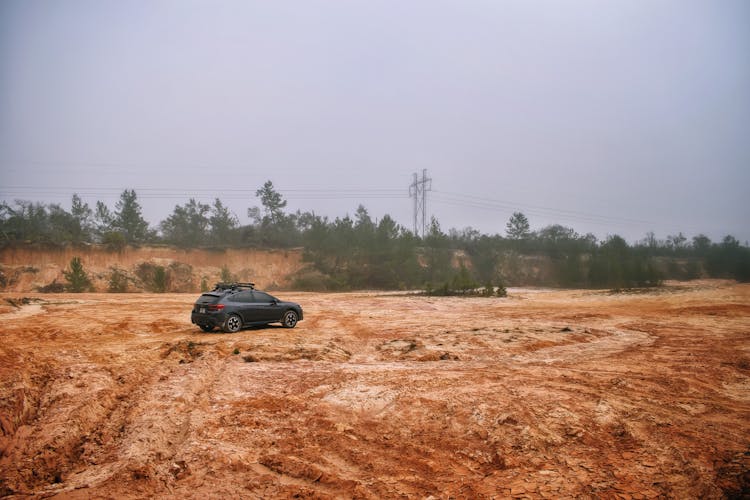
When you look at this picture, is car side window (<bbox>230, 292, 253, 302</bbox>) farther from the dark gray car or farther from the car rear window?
the car rear window

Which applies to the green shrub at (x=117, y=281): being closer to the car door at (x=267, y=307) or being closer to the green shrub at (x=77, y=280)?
the green shrub at (x=77, y=280)

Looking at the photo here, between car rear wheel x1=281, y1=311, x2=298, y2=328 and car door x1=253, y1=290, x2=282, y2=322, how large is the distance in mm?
244

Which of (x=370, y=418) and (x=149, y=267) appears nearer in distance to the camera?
(x=370, y=418)

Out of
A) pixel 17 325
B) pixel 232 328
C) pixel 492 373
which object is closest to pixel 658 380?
pixel 492 373

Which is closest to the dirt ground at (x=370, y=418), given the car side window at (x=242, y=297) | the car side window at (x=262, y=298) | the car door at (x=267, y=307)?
the car side window at (x=242, y=297)

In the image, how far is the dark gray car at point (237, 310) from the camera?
14.1m

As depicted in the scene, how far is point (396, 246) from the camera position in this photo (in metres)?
49.3

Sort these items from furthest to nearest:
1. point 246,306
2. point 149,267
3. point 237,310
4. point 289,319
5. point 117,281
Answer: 1. point 149,267
2. point 117,281
3. point 289,319
4. point 246,306
5. point 237,310

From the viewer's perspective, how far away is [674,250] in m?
65.9

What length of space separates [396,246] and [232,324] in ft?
117

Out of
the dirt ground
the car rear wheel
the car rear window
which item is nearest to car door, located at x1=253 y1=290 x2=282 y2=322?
the car rear wheel

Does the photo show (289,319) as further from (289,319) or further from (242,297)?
(242,297)

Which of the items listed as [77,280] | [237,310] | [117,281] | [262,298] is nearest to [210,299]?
[237,310]

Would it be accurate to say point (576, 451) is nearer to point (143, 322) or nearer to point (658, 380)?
point (658, 380)
